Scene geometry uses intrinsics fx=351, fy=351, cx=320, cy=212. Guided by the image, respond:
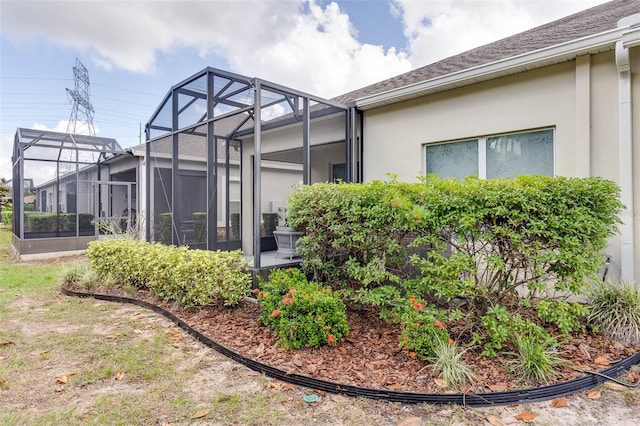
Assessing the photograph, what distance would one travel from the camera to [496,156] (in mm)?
5277

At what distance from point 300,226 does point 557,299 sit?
121 inches

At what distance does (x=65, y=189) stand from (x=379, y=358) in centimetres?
1290

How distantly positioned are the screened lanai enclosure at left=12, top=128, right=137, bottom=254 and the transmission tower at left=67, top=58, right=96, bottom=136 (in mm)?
13427

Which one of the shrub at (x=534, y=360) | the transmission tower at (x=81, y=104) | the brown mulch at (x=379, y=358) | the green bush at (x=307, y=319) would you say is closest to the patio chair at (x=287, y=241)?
the brown mulch at (x=379, y=358)

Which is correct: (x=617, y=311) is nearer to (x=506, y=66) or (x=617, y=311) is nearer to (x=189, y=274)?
(x=506, y=66)

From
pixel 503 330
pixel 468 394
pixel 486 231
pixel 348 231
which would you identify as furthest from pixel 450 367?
pixel 348 231

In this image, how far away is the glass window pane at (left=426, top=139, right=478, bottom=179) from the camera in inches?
218

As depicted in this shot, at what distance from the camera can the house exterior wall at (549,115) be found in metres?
4.27

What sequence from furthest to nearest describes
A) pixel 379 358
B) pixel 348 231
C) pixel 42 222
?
pixel 42 222, pixel 348 231, pixel 379 358

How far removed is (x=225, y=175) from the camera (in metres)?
6.55

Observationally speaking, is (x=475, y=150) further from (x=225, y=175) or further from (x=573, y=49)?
(x=225, y=175)

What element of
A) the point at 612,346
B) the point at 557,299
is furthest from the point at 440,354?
the point at 612,346

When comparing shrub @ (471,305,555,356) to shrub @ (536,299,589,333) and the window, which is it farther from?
the window

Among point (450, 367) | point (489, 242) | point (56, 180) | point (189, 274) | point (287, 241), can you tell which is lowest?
point (450, 367)
